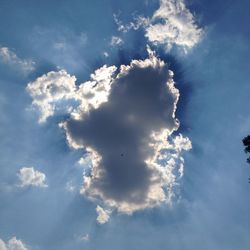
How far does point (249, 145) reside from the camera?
45.9 m

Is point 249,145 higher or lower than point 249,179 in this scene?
higher

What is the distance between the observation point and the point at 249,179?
43.8 m

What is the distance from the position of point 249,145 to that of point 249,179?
22.9 feet
